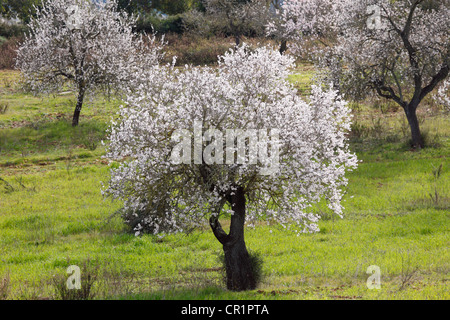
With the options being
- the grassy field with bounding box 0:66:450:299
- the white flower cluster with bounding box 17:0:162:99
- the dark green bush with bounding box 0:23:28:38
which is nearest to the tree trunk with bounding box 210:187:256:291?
the grassy field with bounding box 0:66:450:299

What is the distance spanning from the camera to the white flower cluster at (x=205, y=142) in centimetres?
1133

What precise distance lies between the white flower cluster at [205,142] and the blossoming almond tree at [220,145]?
24 millimetres

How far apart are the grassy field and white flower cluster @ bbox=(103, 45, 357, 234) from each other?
202 cm

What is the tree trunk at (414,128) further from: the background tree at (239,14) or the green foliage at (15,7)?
the green foliage at (15,7)

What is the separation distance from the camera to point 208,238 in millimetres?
18328

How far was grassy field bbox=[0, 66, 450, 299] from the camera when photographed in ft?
39.9

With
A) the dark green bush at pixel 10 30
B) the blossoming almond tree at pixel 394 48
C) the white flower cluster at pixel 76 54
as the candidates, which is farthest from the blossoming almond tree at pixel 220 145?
the dark green bush at pixel 10 30

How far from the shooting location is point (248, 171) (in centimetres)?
1123

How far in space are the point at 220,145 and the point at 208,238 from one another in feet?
25.7

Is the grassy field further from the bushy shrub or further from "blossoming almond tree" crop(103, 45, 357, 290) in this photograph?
the bushy shrub

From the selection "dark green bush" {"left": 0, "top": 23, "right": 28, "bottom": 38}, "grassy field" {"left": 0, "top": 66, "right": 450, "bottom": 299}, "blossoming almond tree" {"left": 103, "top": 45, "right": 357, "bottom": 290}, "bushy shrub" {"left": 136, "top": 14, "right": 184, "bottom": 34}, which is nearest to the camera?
"blossoming almond tree" {"left": 103, "top": 45, "right": 357, "bottom": 290}

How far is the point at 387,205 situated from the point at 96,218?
11.6 m
